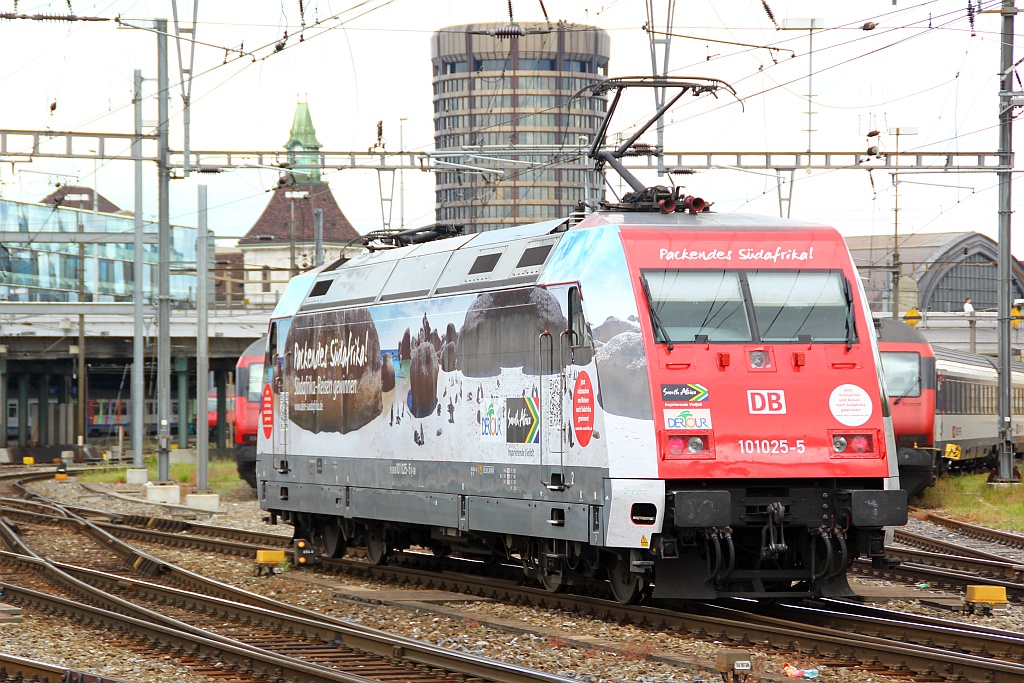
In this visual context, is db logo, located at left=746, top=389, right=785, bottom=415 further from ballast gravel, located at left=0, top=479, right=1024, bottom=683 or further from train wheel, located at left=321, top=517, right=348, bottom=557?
train wheel, located at left=321, top=517, right=348, bottom=557

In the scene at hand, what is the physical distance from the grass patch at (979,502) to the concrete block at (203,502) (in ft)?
45.6

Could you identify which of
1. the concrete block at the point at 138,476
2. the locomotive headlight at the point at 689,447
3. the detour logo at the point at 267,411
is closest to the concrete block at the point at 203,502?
the concrete block at the point at 138,476

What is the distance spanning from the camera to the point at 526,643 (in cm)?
1153

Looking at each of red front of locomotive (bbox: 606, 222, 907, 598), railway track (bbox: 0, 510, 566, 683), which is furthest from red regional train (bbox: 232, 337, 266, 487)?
red front of locomotive (bbox: 606, 222, 907, 598)

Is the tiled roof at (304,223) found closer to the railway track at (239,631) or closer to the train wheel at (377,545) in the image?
the train wheel at (377,545)

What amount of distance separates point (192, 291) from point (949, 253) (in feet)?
149

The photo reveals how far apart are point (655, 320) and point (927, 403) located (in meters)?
14.1

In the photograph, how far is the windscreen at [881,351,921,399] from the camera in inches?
986

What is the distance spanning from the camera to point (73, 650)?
11898mm

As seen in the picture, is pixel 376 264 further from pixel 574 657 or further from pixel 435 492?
pixel 574 657

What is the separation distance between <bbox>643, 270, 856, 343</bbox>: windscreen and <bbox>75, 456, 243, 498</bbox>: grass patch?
22878 mm

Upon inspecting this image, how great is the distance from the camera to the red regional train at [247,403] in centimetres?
3134

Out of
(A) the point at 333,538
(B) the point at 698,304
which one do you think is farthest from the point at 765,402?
(A) the point at 333,538

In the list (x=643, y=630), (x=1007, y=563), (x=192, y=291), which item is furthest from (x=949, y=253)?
(x=643, y=630)
